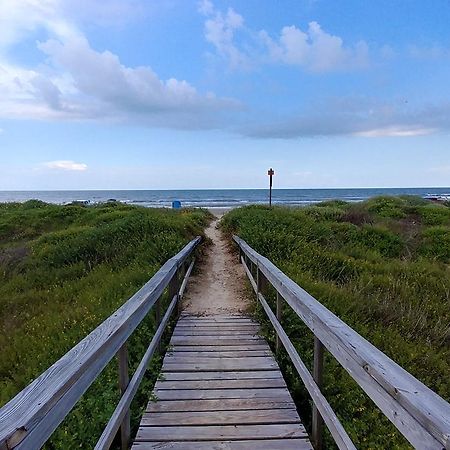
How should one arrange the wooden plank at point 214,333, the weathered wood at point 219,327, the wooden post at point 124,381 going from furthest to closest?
the weathered wood at point 219,327
the wooden plank at point 214,333
the wooden post at point 124,381

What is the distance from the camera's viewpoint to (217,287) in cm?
820

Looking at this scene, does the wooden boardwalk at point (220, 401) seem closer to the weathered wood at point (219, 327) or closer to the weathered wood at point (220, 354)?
the weathered wood at point (220, 354)

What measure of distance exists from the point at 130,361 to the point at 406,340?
11.8ft

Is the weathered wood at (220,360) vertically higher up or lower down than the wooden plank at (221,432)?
lower down

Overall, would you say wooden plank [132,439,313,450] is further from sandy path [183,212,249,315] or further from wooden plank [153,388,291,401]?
sandy path [183,212,249,315]

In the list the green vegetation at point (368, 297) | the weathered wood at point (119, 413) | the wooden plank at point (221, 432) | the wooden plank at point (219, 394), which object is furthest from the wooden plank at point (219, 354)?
the wooden plank at point (221, 432)

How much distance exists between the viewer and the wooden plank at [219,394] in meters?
3.56

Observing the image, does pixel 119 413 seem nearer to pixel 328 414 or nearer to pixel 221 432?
pixel 221 432

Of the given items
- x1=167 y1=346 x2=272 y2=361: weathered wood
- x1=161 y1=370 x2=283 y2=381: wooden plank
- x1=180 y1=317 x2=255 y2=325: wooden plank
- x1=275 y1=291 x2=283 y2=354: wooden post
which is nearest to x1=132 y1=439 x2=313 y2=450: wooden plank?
x1=161 y1=370 x2=283 y2=381: wooden plank

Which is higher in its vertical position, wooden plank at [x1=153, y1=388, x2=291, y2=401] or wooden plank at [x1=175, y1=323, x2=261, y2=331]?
wooden plank at [x1=153, y1=388, x2=291, y2=401]

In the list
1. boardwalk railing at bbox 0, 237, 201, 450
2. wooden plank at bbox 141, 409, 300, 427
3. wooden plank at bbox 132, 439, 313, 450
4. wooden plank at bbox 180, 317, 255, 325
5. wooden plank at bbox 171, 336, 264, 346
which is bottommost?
wooden plank at bbox 180, 317, 255, 325

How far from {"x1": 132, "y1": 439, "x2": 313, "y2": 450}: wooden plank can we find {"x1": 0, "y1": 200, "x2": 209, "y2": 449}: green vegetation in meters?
0.52

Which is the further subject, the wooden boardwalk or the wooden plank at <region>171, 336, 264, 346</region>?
the wooden plank at <region>171, 336, 264, 346</region>

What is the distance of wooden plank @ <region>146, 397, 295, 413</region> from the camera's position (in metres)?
3.37
